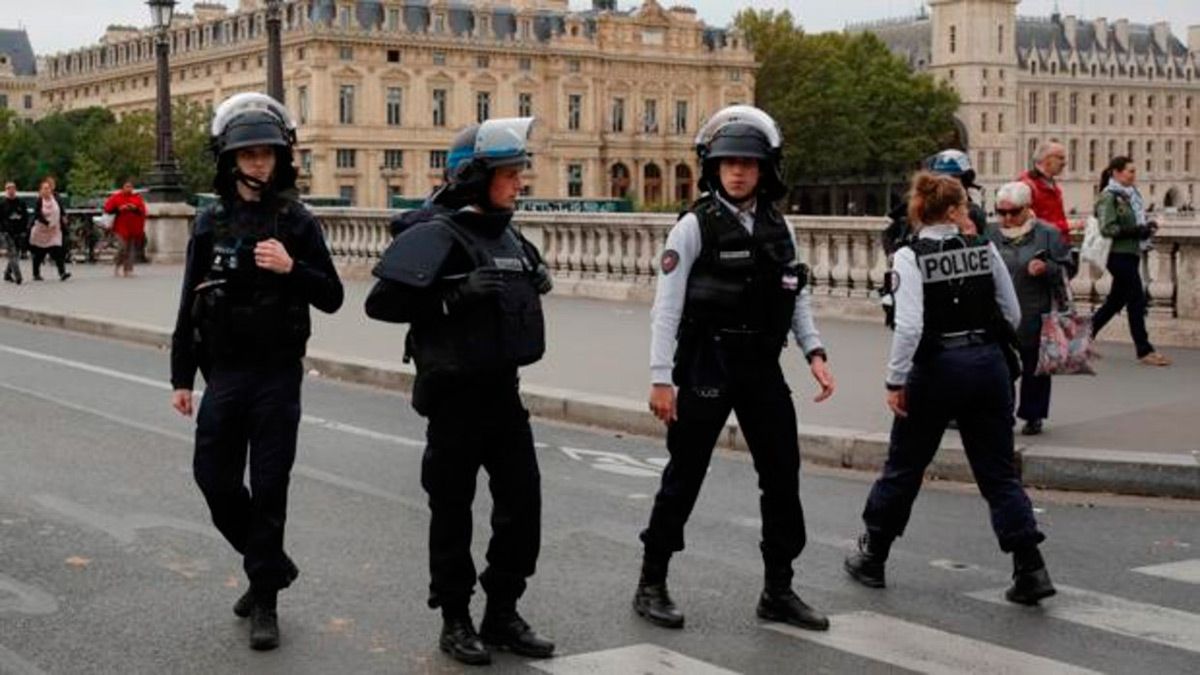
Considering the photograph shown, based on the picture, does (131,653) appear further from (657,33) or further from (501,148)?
(657,33)

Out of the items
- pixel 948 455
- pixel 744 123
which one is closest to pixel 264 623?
pixel 744 123

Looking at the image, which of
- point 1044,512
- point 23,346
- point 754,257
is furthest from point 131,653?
point 23,346

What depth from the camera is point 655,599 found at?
707cm

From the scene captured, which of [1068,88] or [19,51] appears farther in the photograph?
[19,51]

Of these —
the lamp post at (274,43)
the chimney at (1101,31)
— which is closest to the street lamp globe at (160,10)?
the lamp post at (274,43)

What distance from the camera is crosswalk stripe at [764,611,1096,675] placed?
643cm

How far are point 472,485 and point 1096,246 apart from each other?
1001 cm

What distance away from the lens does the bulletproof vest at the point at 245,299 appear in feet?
21.9

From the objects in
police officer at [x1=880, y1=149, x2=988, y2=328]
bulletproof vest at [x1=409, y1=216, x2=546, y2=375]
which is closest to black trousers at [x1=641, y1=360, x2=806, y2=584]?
bulletproof vest at [x1=409, y1=216, x2=546, y2=375]

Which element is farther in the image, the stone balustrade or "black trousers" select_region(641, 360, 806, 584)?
the stone balustrade

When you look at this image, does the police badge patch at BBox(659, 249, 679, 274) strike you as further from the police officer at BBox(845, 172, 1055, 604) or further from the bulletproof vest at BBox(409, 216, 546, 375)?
the police officer at BBox(845, 172, 1055, 604)

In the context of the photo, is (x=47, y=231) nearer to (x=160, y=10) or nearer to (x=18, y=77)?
(x=160, y=10)

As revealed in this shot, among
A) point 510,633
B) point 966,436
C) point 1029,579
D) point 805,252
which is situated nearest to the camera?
point 510,633

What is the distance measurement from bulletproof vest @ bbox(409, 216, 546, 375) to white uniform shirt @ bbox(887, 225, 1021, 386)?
187cm
